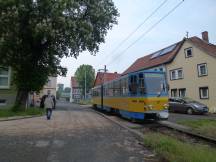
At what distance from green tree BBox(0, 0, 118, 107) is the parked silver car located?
960 cm

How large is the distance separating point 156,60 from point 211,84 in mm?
Result: 13237

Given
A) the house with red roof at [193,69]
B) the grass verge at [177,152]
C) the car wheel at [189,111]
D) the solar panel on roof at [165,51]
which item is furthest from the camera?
the solar panel on roof at [165,51]

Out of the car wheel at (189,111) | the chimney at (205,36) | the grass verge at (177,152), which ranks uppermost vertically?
the chimney at (205,36)

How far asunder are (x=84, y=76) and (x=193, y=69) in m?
76.7

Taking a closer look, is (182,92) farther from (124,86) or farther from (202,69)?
(124,86)

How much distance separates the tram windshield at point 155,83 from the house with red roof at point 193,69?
14.5 m

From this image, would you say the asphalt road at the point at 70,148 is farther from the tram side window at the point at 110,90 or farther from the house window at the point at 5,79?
the house window at the point at 5,79

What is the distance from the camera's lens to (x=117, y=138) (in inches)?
410

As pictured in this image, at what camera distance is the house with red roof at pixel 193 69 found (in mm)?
29500

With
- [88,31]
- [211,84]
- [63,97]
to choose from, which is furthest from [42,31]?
[63,97]

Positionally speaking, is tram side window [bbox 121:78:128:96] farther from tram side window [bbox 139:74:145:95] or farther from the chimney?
the chimney

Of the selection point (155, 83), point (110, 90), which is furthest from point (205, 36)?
point (155, 83)

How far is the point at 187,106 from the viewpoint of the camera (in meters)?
26.4

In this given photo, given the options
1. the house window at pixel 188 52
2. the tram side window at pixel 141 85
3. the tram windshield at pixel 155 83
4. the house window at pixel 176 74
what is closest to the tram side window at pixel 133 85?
the tram side window at pixel 141 85
